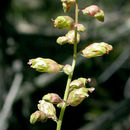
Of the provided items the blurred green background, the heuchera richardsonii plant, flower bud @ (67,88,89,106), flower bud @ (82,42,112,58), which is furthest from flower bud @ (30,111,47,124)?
the blurred green background

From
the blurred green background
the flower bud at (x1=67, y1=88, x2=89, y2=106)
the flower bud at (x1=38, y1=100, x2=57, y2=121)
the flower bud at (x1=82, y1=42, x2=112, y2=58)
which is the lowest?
the blurred green background

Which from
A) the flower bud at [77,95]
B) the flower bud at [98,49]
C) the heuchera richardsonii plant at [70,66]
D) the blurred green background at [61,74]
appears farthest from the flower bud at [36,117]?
the blurred green background at [61,74]

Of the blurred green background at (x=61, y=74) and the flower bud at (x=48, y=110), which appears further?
the blurred green background at (x=61, y=74)

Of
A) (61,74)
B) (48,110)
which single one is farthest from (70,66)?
(61,74)

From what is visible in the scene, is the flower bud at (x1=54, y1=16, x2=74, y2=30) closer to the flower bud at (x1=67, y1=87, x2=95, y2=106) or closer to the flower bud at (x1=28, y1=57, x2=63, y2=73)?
the flower bud at (x1=28, y1=57, x2=63, y2=73)

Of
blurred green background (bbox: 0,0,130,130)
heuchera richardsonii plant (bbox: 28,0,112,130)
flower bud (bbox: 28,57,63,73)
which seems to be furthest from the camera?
blurred green background (bbox: 0,0,130,130)

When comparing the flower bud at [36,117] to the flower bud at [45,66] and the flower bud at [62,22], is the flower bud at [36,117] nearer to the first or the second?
the flower bud at [45,66]

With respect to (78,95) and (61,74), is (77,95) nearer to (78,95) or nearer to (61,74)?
(78,95)

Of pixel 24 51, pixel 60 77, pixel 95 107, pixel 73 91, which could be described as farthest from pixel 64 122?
pixel 73 91
